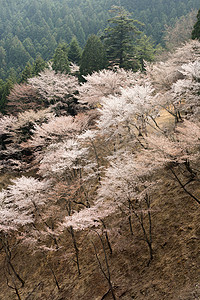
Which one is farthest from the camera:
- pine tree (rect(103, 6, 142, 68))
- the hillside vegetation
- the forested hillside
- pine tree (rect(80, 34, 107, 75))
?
the forested hillside

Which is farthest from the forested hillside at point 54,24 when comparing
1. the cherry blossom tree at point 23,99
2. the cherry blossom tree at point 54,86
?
the cherry blossom tree at point 54,86

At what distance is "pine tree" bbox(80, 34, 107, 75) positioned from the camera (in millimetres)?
24681

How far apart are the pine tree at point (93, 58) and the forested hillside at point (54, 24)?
3702 cm

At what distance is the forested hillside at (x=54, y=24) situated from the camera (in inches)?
2584

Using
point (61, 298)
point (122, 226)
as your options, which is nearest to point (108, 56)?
point (122, 226)

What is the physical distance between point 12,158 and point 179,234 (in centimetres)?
1787

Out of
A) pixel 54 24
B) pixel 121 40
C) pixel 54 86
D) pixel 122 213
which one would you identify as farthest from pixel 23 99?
pixel 54 24

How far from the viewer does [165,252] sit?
9.20 meters

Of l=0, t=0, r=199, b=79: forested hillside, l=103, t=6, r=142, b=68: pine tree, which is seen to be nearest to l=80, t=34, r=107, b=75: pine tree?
l=103, t=6, r=142, b=68: pine tree

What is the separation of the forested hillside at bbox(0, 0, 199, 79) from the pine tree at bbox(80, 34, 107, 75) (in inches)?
1458

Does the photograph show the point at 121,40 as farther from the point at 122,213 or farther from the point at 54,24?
the point at 54,24

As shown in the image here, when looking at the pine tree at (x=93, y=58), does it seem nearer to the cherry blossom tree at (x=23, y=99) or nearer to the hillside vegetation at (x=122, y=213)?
the hillside vegetation at (x=122, y=213)

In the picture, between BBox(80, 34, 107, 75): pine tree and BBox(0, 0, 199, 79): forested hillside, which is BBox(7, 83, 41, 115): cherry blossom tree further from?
BBox(0, 0, 199, 79): forested hillside

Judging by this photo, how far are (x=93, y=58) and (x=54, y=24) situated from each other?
247 ft
